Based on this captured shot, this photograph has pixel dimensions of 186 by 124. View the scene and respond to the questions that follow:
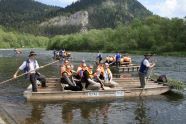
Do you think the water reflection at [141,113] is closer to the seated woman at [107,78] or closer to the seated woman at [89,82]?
the seated woman at [107,78]

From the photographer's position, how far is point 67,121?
62.0 ft

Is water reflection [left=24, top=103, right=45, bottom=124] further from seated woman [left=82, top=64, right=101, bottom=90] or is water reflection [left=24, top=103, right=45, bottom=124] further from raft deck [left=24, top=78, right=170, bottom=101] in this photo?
seated woman [left=82, top=64, right=101, bottom=90]

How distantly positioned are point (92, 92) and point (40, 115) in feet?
17.8

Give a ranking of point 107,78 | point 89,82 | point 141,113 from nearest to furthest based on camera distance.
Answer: point 141,113 < point 89,82 < point 107,78

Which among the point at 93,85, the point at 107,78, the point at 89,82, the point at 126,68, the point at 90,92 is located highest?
the point at 107,78

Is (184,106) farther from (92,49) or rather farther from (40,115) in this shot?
(92,49)

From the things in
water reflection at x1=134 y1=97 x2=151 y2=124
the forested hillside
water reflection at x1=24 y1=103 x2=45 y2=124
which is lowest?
water reflection at x1=134 y1=97 x2=151 y2=124

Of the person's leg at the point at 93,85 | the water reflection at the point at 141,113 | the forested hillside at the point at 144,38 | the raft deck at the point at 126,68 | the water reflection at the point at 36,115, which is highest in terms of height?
the forested hillside at the point at 144,38

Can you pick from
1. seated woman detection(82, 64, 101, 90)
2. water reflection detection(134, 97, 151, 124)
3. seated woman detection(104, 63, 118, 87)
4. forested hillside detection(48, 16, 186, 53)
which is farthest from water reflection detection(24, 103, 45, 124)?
forested hillside detection(48, 16, 186, 53)

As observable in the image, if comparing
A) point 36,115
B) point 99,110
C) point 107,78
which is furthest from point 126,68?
point 36,115

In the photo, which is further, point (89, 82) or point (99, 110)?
point (89, 82)

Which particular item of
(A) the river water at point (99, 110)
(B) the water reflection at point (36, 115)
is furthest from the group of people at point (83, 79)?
(B) the water reflection at point (36, 115)

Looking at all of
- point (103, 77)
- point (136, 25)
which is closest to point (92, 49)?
point (136, 25)

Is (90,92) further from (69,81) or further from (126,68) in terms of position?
(126,68)
